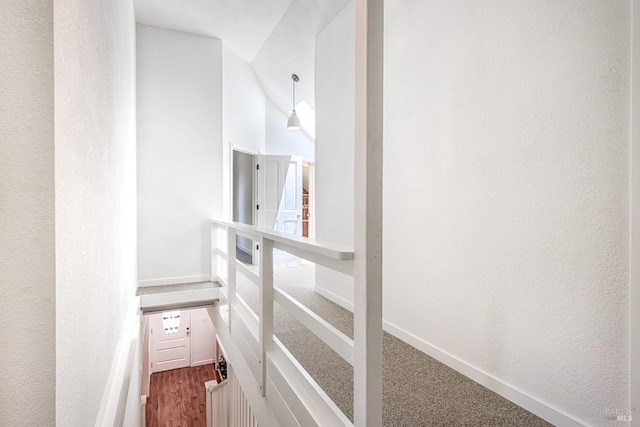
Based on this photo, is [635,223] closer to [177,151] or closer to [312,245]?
[312,245]

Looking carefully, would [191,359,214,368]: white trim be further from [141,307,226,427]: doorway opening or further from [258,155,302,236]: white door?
[258,155,302,236]: white door

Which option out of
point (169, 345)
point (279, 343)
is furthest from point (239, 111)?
point (169, 345)

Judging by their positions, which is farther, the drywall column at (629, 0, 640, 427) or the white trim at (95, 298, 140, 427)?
the white trim at (95, 298, 140, 427)

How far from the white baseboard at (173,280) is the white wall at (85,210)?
2.18m

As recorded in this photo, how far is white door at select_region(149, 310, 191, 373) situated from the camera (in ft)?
22.1

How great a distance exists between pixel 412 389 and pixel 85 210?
177 cm

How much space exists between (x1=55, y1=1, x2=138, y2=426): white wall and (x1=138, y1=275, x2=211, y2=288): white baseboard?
2.18m

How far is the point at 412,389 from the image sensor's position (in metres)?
1.82

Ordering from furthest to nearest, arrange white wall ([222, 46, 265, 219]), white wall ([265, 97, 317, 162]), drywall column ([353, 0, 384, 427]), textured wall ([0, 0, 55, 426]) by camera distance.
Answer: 1. white wall ([265, 97, 317, 162])
2. white wall ([222, 46, 265, 219])
3. drywall column ([353, 0, 384, 427])
4. textured wall ([0, 0, 55, 426])

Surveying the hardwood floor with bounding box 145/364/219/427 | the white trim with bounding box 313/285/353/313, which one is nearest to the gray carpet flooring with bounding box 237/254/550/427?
the white trim with bounding box 313/285/353/313

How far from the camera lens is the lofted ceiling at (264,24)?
3.58 metres

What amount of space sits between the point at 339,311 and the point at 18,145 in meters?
2.76

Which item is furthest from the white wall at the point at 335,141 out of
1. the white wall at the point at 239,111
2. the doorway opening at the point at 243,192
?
the doorway opening at the point at 243,192

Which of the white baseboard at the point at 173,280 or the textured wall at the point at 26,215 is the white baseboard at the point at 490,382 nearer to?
the textured wall at the point at 26,215
